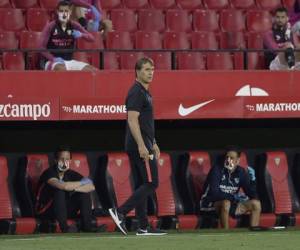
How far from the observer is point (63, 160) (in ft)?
48.1

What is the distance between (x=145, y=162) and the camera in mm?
11930

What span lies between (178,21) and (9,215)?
395cm

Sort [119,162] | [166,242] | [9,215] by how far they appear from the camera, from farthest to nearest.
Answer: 1. [119,162]
2. [9,215]
3. [166,242]

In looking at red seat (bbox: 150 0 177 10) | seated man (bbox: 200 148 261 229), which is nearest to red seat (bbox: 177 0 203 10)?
red seat (bbox: 150 0 177 10)

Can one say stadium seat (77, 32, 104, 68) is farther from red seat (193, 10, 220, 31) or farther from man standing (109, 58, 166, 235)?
man standing (109, 58, 166, 235)

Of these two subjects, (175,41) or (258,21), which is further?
(258,21)

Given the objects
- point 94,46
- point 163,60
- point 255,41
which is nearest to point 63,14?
point 94,46

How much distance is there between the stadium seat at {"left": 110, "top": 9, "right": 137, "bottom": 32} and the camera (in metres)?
16.8

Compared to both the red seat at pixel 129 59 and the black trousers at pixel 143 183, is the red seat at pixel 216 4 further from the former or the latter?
the black trousers at pixel 143 183

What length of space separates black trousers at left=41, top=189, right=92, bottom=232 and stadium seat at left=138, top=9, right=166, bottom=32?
3.08 m

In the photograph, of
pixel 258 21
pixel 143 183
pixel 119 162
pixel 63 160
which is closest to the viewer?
pixel 143 183

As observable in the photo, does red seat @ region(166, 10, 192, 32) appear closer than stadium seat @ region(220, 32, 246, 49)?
No

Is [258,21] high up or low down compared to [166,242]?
up

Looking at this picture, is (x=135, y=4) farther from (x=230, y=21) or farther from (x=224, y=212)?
(x=224, y=212)
